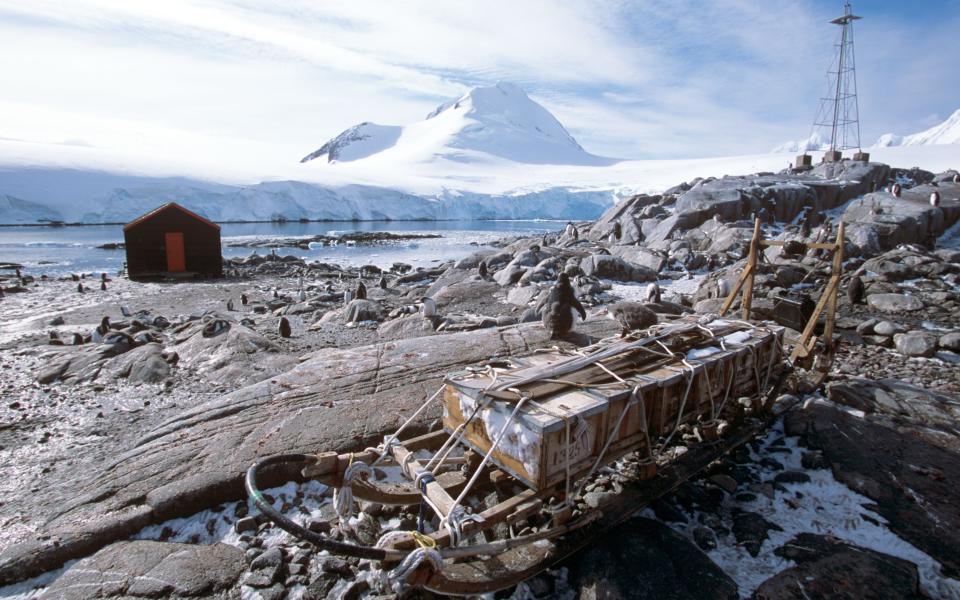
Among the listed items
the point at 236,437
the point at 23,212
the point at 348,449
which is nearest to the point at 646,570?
the point at 348,449

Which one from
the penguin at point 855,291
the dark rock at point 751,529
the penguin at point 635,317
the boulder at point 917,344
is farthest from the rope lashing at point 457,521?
the penguin at point 855,291

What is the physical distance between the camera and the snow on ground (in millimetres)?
2965

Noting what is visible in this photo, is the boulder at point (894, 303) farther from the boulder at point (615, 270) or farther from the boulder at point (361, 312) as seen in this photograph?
the boulder at point (361, 312)

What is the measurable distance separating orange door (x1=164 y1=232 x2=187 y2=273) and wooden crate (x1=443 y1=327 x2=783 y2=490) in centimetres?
1835

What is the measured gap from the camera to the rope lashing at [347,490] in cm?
260

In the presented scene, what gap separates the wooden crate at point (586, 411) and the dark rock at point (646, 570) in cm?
58

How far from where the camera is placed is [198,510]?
363 cm

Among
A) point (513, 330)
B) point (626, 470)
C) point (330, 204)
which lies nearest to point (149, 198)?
point (330, 204)

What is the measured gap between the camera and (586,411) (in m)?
2.65

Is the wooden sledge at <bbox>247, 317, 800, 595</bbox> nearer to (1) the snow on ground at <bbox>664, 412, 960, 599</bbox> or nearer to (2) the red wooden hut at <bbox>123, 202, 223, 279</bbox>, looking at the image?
(1) the snow on ground at <bbox>664, 412, 960, 599</bbox>

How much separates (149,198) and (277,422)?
2003 inches

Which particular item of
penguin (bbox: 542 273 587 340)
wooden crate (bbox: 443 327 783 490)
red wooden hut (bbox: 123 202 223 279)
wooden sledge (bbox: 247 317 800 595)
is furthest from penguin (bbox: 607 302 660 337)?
red wooden hut (bbox: 123 202 223 279)

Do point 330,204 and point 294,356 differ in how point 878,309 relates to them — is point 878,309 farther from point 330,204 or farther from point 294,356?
point 330,204

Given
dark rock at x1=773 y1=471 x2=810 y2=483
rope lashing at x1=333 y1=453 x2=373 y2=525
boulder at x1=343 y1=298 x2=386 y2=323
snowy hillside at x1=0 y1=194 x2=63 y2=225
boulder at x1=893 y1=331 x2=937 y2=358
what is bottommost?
dark rock at x1=773 y1=471 x2=810 y2=483
